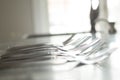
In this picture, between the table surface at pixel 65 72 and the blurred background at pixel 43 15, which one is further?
the blurred background at pixel 43 15

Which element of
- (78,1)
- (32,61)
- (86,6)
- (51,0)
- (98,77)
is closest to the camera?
(98,77)

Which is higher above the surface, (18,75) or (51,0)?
(51,0)

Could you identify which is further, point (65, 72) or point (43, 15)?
point (43, 15)

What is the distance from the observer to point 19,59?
41 cm

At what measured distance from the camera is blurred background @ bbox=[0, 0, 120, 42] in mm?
1876

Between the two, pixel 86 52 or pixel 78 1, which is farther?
pixel 78 1

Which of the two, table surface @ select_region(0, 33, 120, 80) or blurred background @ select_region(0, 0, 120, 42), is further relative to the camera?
blurred background @ select_region(0, 0, 120, 42)

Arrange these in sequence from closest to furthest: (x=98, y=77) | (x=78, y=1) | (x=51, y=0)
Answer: (x=98, y=77)
(x=78, y=1)
(x=51, y=0)

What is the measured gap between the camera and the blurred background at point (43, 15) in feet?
6.15

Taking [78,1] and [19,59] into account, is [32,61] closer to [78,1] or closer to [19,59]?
[19,59]

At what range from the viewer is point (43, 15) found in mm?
2184

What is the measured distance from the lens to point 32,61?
40cm

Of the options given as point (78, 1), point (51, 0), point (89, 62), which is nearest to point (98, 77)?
point (89, 62)

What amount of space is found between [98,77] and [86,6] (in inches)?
60.3
